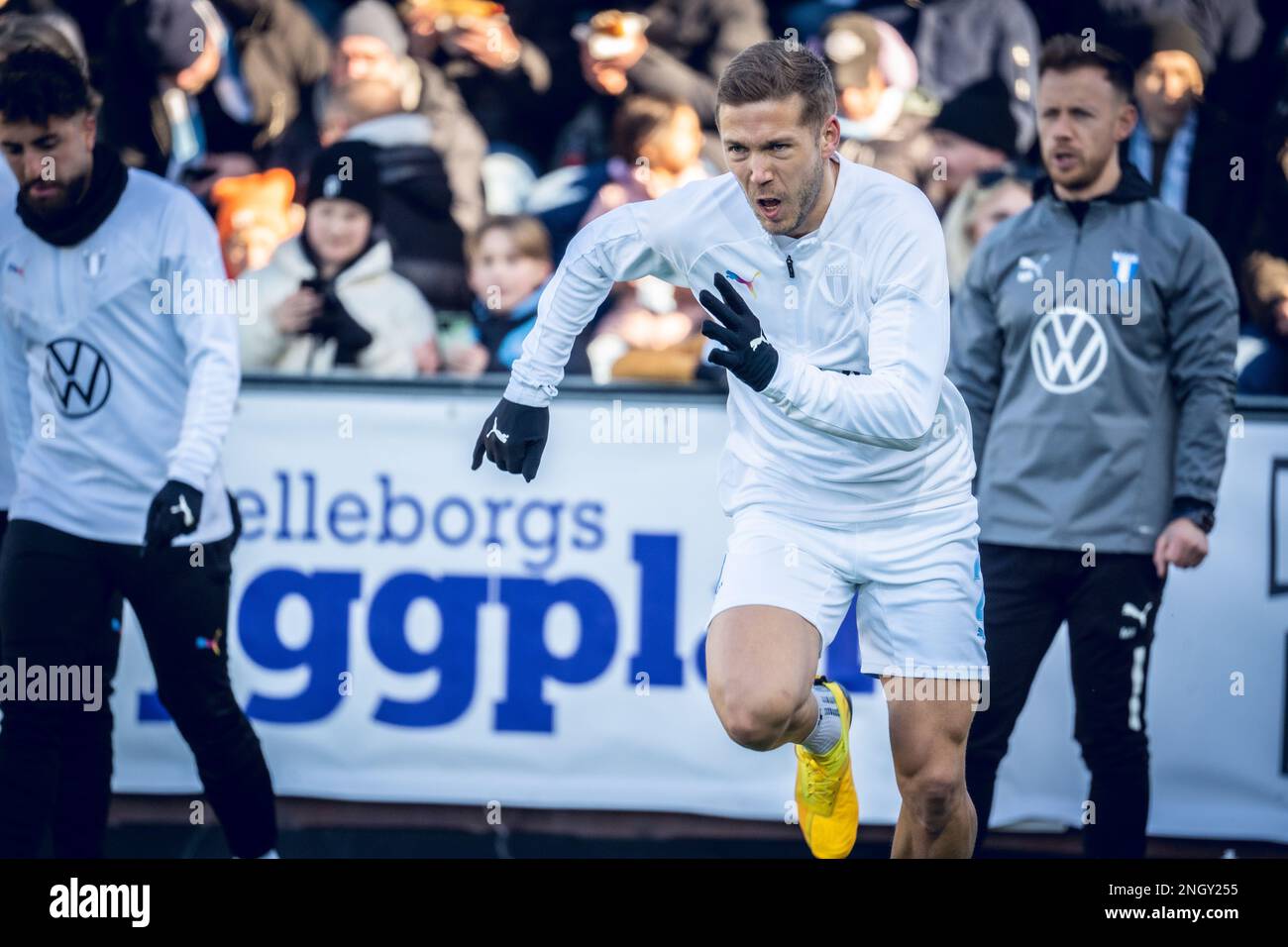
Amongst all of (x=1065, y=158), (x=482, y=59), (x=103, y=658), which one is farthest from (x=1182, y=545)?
(x=482, y=59)

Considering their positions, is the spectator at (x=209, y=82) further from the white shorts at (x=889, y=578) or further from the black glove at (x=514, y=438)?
the white shorts at (x=889, y=578)

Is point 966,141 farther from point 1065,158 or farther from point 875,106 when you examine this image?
point 1065,158

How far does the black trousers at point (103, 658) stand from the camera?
4.65m

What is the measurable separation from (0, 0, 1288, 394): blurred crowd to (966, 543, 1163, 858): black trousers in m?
1.22

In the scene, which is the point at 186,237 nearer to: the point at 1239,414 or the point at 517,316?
the point at 517,316

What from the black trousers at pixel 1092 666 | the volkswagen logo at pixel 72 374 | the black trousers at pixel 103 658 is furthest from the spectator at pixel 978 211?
the volkswagen logo at pixel 72 374

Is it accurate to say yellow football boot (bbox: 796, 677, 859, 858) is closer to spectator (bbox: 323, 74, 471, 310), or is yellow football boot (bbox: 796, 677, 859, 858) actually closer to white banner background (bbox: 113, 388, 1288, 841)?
white banner background (bbox: 113, 388, 1288, 841)

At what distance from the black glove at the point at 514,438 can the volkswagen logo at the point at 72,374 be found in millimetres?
1385

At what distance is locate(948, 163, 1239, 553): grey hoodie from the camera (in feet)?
15.8

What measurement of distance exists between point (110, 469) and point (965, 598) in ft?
8.34

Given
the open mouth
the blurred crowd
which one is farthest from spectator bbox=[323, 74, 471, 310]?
the open mouth

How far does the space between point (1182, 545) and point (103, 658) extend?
3186 mm

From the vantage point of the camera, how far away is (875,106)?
6.05 meters

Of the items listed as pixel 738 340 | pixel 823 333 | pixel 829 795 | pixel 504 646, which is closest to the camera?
pixel 738 340
